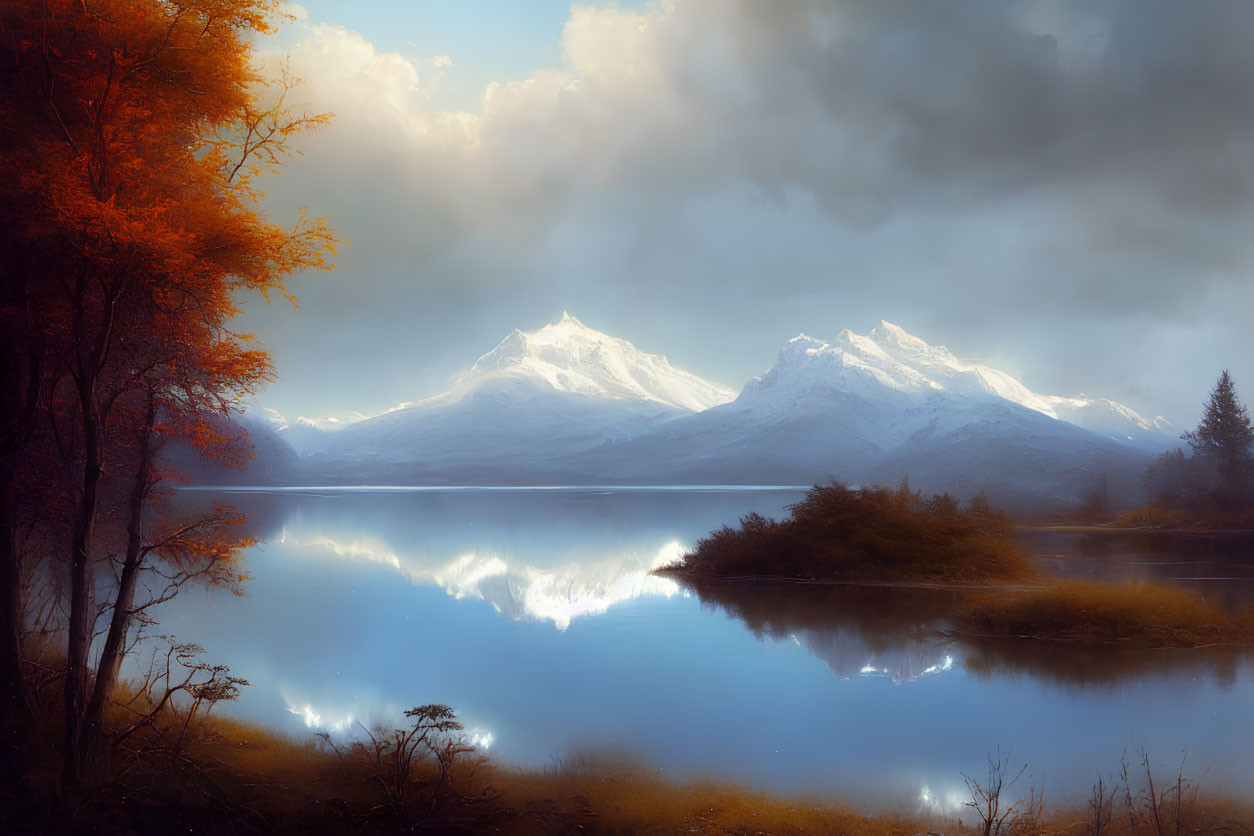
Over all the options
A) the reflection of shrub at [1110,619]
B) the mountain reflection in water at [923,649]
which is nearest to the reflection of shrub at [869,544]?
the mountain reflection in water at [923,649]

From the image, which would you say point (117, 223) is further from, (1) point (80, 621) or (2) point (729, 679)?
(2) point (729, 679)

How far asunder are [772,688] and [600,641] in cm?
376

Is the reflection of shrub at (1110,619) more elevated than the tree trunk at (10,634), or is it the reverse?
the tree trunk at (10,634)

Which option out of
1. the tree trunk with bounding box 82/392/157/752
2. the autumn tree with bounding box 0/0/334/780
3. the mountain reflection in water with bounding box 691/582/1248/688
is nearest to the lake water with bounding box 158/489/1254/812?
the mountain reflection in water with bounding box 691/582/1248/688

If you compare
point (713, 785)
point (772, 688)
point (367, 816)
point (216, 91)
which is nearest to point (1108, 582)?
point (772, 688)

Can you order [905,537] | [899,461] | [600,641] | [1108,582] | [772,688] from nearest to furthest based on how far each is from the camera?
[772,688]
[600,641]
[1108,582]
[905,537]
[899,461]

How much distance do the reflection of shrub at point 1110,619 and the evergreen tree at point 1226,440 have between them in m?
17.2

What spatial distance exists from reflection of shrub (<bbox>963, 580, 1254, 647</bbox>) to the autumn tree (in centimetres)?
1283

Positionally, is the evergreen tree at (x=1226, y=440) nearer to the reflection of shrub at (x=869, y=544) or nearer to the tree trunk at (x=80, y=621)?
the reflection of shrub at (x=869, y=544)

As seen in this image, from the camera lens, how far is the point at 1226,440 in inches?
1112

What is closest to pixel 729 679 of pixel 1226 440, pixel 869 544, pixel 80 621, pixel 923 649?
pixel 923 649

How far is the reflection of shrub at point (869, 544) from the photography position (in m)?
19.3

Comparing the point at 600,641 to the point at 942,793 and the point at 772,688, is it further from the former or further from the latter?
the point at 942,793

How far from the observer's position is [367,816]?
5348mm
